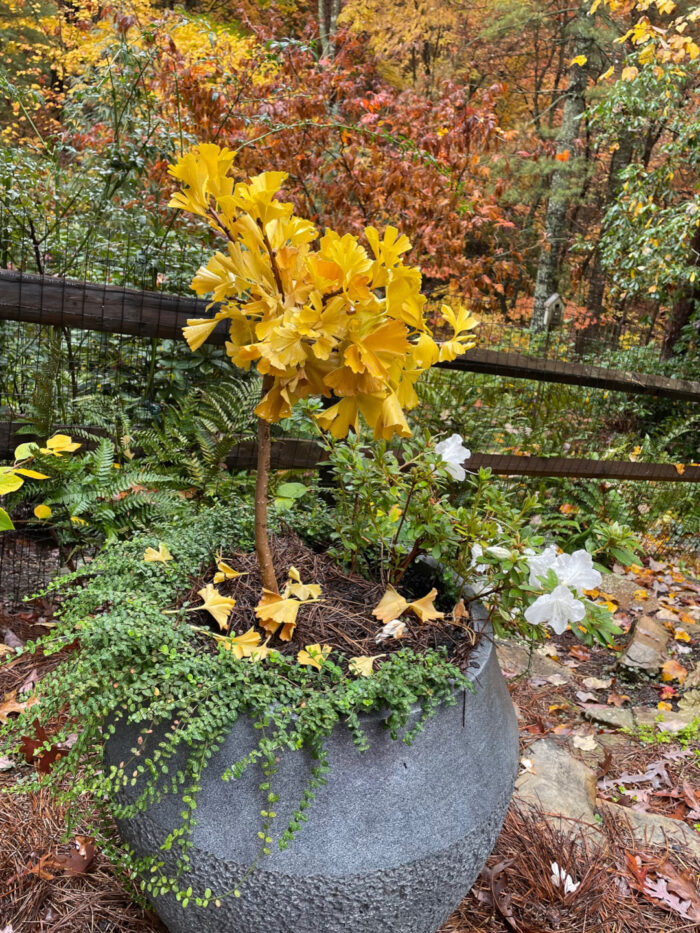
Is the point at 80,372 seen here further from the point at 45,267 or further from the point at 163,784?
the point at 163,784

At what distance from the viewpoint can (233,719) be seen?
3.26ft

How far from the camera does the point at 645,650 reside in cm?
277

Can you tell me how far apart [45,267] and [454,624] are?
2.38 m

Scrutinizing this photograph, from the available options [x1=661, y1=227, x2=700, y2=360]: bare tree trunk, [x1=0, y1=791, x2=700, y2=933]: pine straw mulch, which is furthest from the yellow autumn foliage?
[x1=661, y1=227, x2=700, y2=360]: bare tree trunk

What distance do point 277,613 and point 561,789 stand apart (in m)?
1.24

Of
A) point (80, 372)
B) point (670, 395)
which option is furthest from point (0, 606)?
point (670, 395)

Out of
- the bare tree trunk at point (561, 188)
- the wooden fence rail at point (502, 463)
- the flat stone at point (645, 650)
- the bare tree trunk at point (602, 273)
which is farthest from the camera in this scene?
the bare tree trunk at point (602, 273)

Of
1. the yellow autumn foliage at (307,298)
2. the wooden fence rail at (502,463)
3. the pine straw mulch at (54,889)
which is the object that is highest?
the yellow autumn foliage at (307,298)

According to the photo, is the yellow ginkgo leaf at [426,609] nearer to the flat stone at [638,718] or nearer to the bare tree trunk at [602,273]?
the flat stone at [638,718]

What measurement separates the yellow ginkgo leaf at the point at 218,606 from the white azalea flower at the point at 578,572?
584mm

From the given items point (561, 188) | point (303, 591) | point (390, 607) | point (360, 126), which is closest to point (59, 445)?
point (303, 591)

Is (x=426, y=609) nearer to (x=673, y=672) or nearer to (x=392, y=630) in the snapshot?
(x=392, y=630)

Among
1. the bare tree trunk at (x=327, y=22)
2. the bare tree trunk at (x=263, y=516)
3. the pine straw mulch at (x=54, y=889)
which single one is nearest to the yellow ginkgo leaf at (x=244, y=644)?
the bare tree trunk at (x=263, y=516)

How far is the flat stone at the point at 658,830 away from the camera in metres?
1.79
